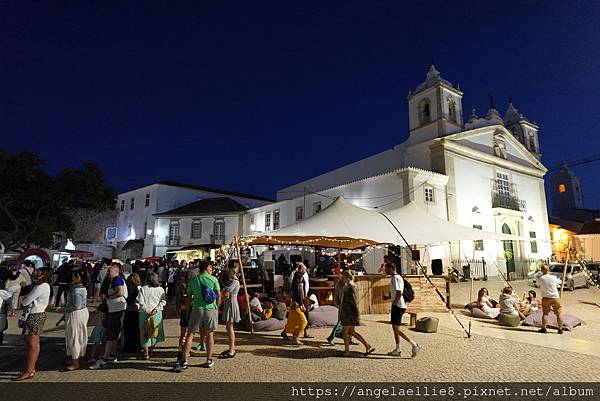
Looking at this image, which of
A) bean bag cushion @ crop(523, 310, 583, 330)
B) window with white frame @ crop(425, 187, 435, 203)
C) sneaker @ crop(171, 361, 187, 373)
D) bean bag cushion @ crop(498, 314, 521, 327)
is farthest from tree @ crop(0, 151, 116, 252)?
bean bag cushion @ crop(523, 310, 583, 330)

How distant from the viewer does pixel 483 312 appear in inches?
385

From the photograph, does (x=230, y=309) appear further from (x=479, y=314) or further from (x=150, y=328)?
(x=479, y=314)

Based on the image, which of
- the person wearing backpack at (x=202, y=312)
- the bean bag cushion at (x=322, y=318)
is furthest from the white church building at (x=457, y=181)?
the person wearing backpack at (x=202, y=312)

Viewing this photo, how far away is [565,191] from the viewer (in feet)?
187

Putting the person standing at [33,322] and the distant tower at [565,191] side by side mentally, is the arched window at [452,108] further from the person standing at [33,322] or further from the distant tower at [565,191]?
the distant tower at [565,191]

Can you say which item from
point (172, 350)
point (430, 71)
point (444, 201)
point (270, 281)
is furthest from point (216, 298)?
point (430, 71)

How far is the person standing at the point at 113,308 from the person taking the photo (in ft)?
17.7

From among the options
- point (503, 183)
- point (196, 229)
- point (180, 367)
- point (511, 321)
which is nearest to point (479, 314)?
point (511, 321)

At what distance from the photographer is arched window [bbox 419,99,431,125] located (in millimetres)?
23250

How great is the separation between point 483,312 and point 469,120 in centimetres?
1834

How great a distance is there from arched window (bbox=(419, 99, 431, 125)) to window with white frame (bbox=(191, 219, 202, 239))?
20493mm

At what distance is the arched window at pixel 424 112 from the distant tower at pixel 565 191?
46.3 m

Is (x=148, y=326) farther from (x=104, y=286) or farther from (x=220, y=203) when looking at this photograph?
(x=220, y=203)

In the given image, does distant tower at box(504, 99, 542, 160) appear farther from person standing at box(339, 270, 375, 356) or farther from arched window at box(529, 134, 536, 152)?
person standing at box(339, 270, 375, 356)
